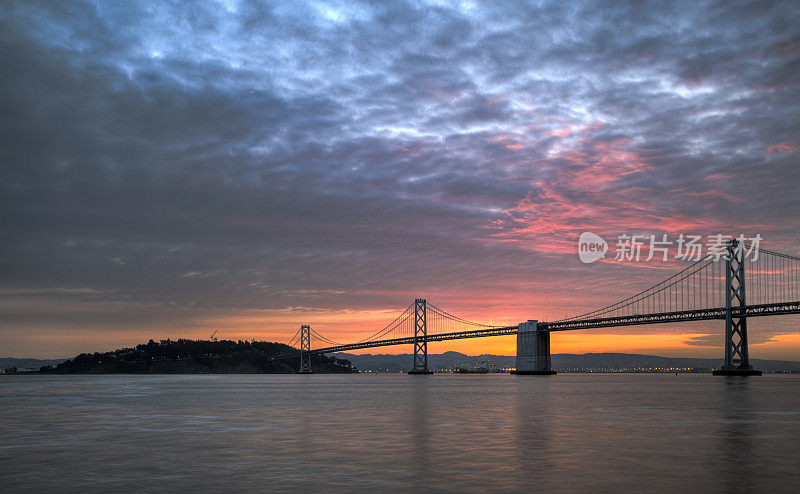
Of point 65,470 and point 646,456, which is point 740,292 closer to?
point 646,456

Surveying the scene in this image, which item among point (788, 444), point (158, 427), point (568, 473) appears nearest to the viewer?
point (568, 473)

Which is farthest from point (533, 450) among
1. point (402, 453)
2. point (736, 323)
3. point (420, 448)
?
point (736, 323)

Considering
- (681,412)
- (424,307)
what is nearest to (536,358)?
(424,307)

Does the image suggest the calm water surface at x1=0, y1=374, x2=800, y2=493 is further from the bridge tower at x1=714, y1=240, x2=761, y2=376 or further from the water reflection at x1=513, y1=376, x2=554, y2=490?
the bridge tower at x1=714, y1=240, x2=761, y2=376

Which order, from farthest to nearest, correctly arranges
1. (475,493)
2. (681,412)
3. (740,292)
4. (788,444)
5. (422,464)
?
(740,292), (681,412), (788,444), (422,464), (475,493)

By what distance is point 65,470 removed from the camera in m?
15.1

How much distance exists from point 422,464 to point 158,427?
13324 mm

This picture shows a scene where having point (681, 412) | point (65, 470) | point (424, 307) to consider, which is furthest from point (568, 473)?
point (424, 307)

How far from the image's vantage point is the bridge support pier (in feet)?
412

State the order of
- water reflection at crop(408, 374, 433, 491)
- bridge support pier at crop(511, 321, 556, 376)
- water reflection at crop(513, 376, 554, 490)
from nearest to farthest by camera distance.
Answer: water reflection at crop(408, 374, 433, 491)
water reflection at crop(513, 376, 554, 490)
bridge support pier at crop(511, 321, 556, 376)

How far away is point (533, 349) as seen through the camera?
128375mm

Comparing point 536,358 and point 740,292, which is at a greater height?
point 740,292

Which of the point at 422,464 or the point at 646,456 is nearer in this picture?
the point at 422,464

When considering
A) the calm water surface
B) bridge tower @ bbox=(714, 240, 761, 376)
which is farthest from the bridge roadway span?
the calm water surface
